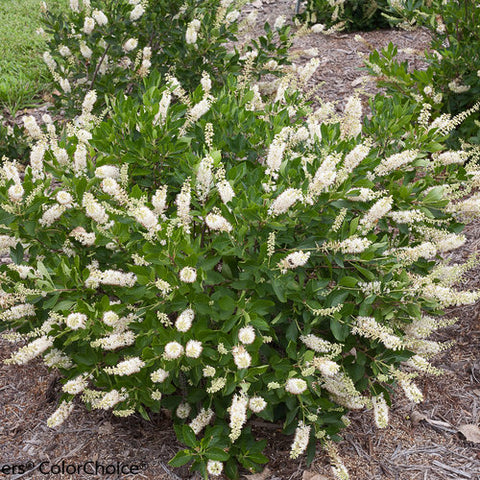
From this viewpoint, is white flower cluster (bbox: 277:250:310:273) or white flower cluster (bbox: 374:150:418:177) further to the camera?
white flower cluster (bbox: 374:150:418:177)

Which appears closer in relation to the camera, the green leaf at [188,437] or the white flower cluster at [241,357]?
the white flower cluster at [241,357]

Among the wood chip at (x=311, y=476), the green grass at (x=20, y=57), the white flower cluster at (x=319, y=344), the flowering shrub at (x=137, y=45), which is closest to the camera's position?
the white flower cluster at (x=319, y=344)

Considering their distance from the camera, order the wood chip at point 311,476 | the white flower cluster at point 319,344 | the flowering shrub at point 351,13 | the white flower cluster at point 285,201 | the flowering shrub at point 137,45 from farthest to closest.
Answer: the flowering shrub at point 351,13 < the flowering shrub at point 137,45 < the wood chip at point 311,476 < the white flower cluster at point 319,344 < the white flower cluster at point 285,201

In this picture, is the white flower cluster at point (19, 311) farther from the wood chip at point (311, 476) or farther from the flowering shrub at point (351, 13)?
the flowering shrub at point (351, 13)

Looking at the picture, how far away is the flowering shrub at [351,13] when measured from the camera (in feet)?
23.7

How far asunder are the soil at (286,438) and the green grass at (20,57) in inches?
146

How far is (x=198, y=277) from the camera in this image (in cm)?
220

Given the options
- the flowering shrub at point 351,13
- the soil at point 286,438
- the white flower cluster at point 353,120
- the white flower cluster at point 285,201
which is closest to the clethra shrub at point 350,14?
the flowering shrub at point 351,13

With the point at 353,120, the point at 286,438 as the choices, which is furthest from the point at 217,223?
the point at 286,438

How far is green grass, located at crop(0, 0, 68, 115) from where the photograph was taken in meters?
6.16

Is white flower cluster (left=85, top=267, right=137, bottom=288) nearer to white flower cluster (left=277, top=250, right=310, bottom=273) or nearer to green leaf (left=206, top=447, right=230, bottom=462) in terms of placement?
white flower cluster (left=277, top=250, right=310, bottom=273)

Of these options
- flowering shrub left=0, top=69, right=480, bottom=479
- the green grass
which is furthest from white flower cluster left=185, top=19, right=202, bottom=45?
the green grass

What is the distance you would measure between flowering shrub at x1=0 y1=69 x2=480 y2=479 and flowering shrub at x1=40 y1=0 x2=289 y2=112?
1.96m

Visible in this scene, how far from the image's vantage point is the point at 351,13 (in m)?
7.53
